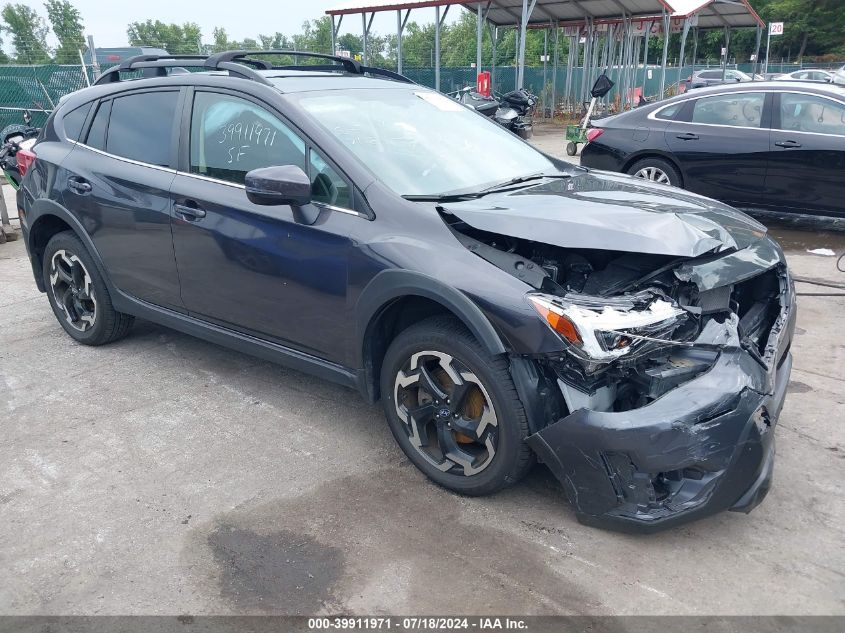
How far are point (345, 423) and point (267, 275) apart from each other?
0.88 m

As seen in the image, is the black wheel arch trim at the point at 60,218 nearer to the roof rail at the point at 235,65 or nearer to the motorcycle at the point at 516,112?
the roof rail at the point at 235,65

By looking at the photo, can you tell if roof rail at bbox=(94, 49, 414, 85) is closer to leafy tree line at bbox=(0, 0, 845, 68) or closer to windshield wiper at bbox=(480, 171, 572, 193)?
windshield wiper at bbox=(480, 171, 572, 193)

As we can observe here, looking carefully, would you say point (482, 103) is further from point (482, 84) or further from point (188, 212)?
point (188, 212)

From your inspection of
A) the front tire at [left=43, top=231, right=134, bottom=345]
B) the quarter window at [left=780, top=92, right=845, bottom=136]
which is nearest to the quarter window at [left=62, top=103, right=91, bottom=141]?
the front tire at [left=43, top=231, right=134, bottom=345]

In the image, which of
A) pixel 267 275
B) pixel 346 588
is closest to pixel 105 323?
pixel 267 275

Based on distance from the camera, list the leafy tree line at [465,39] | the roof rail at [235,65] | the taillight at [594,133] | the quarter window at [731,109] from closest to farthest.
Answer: the roof rail at [235,65] → the quarter window at [731,109] → the taillight at [594,133] → the leafy tree line at [465,39]

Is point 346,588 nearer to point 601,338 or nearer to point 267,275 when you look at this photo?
point 601,338

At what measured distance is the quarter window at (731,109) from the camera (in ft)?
24.5

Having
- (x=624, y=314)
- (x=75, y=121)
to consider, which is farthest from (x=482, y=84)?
(x=624, y=314)

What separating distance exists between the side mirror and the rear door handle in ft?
5.79

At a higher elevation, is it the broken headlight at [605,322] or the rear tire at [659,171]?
the broken headlight at [605,322]

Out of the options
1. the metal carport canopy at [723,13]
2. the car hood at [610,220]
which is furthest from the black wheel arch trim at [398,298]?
the metal carport canopy at [723,13]

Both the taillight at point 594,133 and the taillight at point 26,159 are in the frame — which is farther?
the taillight at point 594,133

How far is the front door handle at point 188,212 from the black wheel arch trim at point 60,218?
92cm
